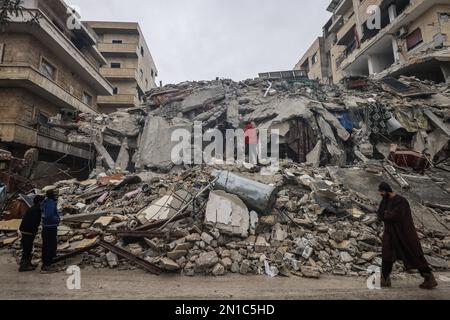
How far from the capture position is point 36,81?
47.9 feet

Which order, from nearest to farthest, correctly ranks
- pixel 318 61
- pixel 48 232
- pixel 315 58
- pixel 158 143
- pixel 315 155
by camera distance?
pixel 48 232 < pixel 315 155 < pixel 158 143 < pixel 318 61 < pixel 315 58

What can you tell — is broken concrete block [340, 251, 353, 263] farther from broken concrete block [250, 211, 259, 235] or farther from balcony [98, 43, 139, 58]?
balcony [98, 43, 139, 58]

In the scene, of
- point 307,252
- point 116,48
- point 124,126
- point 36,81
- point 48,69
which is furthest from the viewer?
point 116,48

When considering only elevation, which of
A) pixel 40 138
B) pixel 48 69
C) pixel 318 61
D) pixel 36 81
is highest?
pixel 318 61

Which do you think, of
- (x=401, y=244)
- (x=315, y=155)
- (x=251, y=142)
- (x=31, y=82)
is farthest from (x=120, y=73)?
(x=401, y=244)

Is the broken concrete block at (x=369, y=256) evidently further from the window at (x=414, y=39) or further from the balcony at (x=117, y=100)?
the balcony at (x=117, y=100)

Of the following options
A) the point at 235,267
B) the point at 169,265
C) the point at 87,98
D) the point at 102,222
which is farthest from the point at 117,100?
the point at 235,267

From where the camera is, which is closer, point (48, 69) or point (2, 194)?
point (2, 194)

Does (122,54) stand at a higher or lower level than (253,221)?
higher

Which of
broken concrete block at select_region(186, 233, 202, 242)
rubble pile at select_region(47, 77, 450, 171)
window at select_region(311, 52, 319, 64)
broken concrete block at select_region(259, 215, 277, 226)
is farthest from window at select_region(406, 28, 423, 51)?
broken concrete block at select_region(186, 233, 202, 242)

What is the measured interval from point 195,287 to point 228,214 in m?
1.85

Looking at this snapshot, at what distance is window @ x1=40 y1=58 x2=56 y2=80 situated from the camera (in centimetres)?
1631

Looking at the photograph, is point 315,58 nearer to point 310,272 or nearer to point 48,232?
point 310,272

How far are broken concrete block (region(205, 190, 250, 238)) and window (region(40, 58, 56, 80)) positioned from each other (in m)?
16.9
